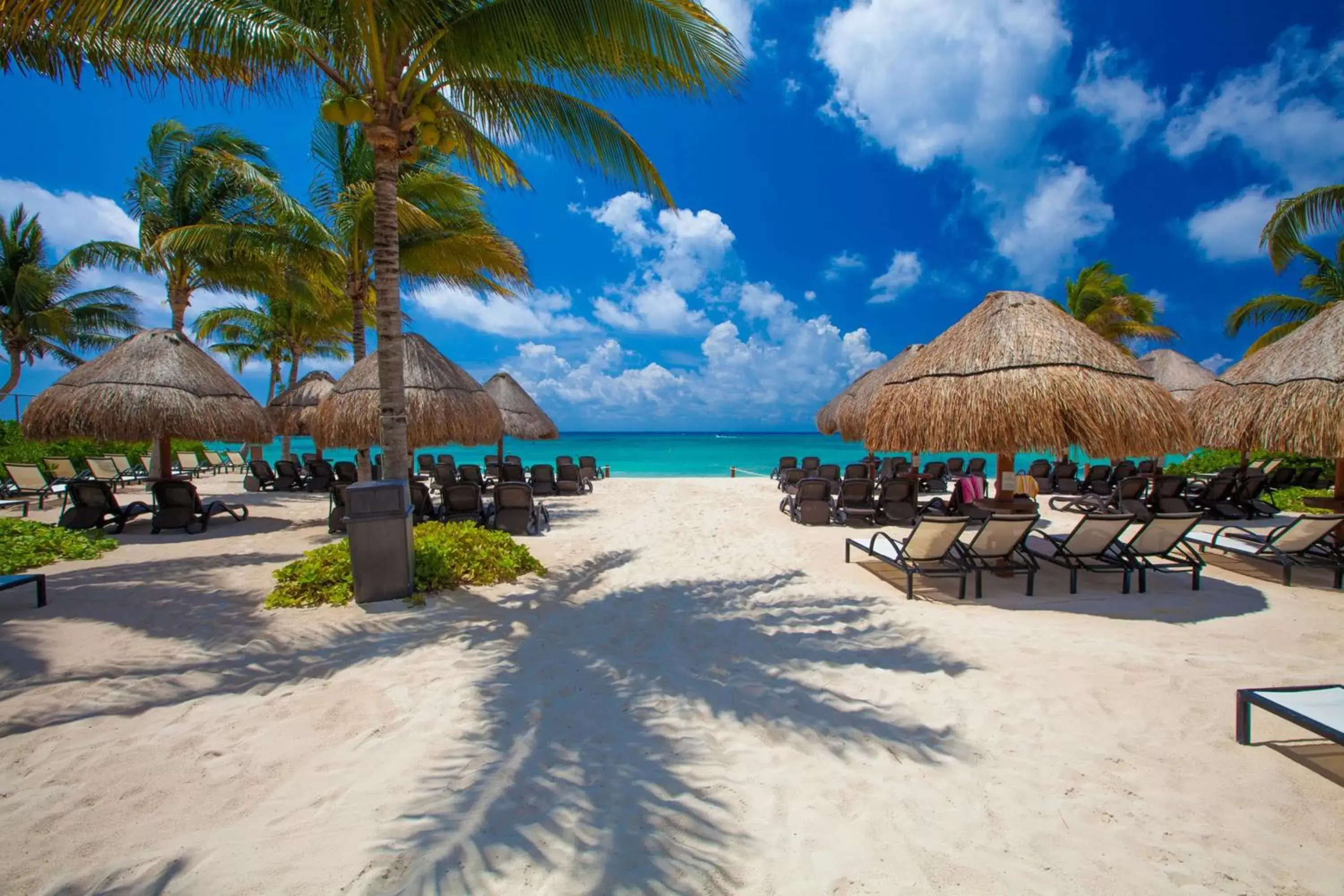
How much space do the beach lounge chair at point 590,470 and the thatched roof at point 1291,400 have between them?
1263cm

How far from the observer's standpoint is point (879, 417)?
710 centimetres

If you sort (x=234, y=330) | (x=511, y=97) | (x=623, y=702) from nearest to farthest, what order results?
(x=623, y=702) < (x=511, y=97) < (x=234, y=330)

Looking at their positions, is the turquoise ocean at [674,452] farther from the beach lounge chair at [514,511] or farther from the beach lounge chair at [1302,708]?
the beach lounge chair at [1302,708]

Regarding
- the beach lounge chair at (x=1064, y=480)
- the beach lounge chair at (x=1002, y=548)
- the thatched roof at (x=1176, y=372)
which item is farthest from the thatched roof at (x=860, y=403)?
the beach lounge chair at (x=1002, y=548)

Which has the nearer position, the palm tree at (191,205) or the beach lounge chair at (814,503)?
the beach lounge chair at (814,503)

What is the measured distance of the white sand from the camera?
201 centimetres

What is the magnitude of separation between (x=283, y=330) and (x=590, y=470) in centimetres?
1404

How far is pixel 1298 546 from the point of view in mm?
6090

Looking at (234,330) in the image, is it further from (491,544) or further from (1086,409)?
(1086,409)

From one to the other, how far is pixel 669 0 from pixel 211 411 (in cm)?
951

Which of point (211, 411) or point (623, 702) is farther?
point (211, 411)

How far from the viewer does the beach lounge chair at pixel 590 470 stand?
16.5m

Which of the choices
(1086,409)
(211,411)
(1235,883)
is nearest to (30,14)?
(211,411)

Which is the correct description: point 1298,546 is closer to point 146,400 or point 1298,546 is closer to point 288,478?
point 146,400
